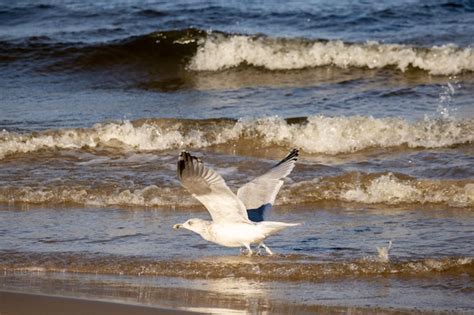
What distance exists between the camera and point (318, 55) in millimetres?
13688

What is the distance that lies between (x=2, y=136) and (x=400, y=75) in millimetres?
4999

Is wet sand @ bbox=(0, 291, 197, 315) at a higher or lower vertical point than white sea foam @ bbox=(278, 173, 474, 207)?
lower

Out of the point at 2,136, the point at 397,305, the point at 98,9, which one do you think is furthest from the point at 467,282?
the point at 98,9

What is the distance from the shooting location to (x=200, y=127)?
10.6 metres

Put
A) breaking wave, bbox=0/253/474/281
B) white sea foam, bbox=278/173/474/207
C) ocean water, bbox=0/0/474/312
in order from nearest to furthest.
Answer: breaking wave, bbox=0/253/474/281 < ocean water, bbox=0/0/474/312 < white sea foam, bbox=278/173/474/207

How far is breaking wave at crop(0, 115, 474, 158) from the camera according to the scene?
9.69 metres

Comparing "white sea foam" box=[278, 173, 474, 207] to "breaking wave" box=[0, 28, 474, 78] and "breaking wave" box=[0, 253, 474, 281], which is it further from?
"breaking wave" box=[0, 28, 474, 78]

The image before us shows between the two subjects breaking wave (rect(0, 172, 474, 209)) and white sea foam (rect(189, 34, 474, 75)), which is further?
white sea foam (rect(189, 34, 474, 75))

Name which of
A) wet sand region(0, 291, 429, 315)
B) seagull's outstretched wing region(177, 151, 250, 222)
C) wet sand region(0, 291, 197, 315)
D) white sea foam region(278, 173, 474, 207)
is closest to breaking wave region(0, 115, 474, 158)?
white sea foam region(278, 173, 474, 207)

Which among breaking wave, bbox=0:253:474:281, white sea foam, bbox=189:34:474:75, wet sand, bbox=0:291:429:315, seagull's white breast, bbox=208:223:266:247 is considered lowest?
wet sand, bbox=0:291:429:315

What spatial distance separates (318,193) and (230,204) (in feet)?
5.87

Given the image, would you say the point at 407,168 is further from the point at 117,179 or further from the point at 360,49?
the point at 360,49

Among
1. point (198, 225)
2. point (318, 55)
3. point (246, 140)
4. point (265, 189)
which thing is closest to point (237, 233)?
point (198, 225)

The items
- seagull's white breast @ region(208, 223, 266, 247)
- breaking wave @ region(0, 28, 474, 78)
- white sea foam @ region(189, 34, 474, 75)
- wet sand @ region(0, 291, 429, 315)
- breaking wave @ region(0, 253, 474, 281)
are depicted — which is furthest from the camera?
breaking wave @ region(0, 28, 474, 78)
